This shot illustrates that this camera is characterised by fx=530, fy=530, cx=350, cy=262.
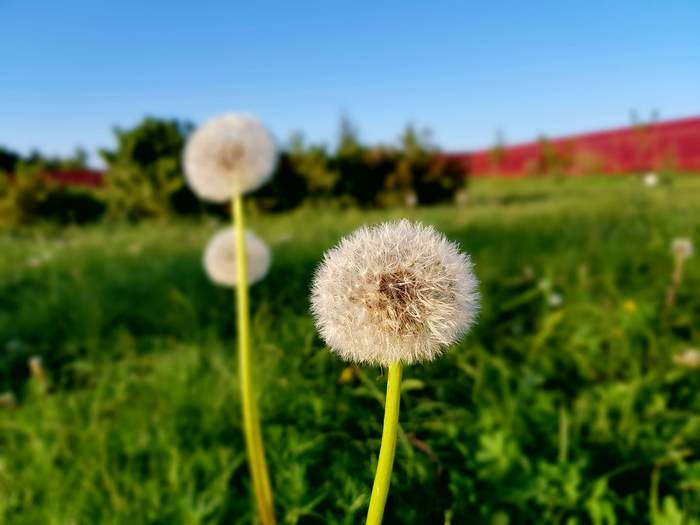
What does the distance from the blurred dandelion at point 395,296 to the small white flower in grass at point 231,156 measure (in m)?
1.09

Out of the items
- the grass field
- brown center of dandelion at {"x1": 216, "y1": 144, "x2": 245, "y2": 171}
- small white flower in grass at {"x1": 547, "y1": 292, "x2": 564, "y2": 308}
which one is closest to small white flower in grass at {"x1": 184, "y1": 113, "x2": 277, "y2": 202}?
brown center of dandelion at {"x1": 216, "y1": 144, "x2": 245, "y2": 171}

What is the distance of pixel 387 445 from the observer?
2.00 feet

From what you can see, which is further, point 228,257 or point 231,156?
point 228,257

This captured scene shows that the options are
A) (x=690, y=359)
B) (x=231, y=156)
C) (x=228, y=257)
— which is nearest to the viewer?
(x=231, y=156)

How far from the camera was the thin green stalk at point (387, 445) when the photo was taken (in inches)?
23.7

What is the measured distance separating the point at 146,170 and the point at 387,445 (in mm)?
11277

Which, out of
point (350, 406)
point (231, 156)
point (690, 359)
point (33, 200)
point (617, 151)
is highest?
point (617, 151)

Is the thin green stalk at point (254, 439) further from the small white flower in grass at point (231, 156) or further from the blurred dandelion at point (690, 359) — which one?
the blurred dandelion at point (690, 359)

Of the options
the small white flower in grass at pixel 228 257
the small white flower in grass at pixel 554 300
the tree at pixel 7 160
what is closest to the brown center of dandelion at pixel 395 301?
the small white flower in grass at pixel 228 257

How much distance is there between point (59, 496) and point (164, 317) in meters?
1.64

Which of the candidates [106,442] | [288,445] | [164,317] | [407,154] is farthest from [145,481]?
[407,154]

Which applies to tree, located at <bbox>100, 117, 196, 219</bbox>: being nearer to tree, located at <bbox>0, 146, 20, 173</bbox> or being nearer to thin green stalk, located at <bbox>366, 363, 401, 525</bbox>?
tree, located at <bbox>0, 146, 20, 173</bbox>

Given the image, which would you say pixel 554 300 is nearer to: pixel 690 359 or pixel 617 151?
pixel 690 359

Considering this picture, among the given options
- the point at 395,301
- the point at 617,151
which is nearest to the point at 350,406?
the point at 395,301
